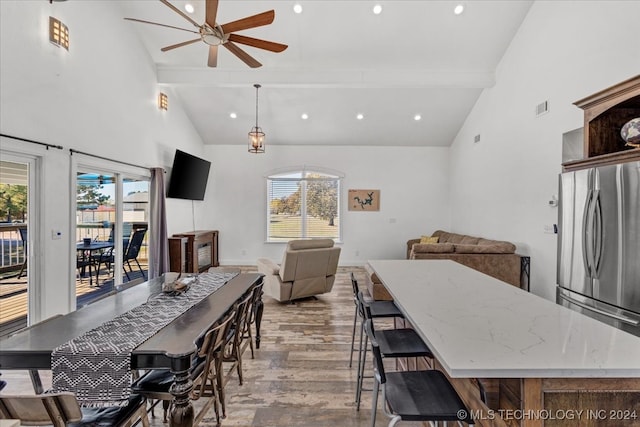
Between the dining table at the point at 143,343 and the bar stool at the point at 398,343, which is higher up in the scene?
the dining table at the point at 143,343

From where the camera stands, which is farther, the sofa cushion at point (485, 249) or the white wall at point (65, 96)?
the sofa cushion at point (485, 249)

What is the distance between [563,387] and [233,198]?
775 cm

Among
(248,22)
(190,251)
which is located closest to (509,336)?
(248,22)

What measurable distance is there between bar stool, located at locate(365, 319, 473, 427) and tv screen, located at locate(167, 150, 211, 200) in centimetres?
560

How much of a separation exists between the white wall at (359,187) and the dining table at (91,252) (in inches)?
141

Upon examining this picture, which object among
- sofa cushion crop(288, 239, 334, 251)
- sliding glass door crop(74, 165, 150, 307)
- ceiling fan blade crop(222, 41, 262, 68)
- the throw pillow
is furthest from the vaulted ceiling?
sofa cushion crop(288, 239, 334, 251)

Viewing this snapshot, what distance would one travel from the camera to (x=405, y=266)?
111 inches

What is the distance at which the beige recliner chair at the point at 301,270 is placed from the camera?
469 cm

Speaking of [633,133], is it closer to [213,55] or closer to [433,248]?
[433,248]

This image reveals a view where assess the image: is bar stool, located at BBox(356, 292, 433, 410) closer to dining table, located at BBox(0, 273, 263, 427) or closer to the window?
dining table, located at BBox(0, 273, 263, 427)

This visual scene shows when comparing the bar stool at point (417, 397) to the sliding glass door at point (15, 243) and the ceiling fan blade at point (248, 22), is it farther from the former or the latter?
the sliding glass door at point (15, 243)

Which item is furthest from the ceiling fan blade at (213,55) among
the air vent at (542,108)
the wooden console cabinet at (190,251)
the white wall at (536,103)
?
the air vent at (542,108)

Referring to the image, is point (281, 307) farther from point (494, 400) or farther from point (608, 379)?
point (608, 379)

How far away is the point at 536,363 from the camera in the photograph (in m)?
1.08
